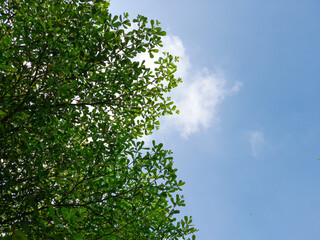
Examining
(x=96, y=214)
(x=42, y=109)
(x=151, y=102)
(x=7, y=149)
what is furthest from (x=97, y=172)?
(x=151, y=102)

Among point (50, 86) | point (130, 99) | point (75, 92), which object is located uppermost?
point (130, 99)

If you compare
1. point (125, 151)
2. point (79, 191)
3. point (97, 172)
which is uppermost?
point (125, 151)

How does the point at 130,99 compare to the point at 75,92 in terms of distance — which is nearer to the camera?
the point at 75,92

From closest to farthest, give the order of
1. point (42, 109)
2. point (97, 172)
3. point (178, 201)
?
Answer: point (42, 109), point (97, 172), point (178, 201)

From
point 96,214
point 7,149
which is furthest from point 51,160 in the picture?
point 96,214

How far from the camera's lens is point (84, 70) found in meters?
5.76

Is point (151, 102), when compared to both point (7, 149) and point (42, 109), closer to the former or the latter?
point (42, 109)

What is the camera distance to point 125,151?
592 centimetres

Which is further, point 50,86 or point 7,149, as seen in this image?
point 7,149

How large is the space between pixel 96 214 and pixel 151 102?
11.6 feet

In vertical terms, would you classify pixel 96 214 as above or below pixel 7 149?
below

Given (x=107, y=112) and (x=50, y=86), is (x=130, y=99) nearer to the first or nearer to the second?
(x=107, y=112)

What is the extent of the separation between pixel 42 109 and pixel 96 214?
252 centimetres

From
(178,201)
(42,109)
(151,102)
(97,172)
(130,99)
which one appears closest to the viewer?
(42,109)
